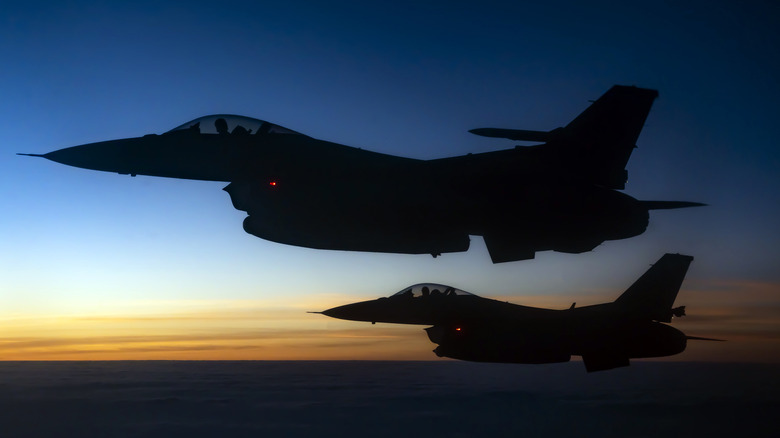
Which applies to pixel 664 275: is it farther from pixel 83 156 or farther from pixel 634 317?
pixel 83 156

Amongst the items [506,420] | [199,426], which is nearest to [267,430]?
[199,426]

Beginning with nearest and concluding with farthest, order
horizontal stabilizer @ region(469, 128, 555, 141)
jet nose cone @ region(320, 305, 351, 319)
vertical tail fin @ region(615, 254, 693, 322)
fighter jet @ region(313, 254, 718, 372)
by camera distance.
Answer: horizontal stabilizer @ region(469, 128, 555, 141) < fighter jet @ region(313, 254, 718, 372) < jet nose cone @ region(320, 305, 351, 319) < vertical tail fin @ region(615, 254, 693, 322)

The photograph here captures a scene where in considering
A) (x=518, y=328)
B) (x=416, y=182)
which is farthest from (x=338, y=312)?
(x=416, y=182)

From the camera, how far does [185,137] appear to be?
16797mm

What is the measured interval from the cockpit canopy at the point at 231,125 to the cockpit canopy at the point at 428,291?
87.3ft

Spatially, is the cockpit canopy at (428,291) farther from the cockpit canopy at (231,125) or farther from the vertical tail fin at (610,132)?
the cockpit canopy at (231,125)

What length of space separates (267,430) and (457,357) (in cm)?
9391

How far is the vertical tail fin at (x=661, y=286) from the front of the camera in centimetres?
4762

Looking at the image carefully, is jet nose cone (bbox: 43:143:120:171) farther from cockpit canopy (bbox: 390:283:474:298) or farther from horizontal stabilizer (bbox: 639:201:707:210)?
cockpit canopy (bbox: 390:283:474:298)

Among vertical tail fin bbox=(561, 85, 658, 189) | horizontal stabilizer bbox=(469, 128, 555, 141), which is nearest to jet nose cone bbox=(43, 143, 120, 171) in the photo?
horizontal stabilizer bbox=(469, 128, 555, 141)

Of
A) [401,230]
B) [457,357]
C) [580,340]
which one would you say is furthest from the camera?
[580,340]

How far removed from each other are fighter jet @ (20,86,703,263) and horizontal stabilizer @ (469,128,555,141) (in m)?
0.03

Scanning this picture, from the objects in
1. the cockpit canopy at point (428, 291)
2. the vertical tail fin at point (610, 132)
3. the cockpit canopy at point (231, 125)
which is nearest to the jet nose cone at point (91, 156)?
the cockpit canopy at point (231, 125)

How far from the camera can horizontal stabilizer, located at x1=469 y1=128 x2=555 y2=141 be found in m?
15.8
